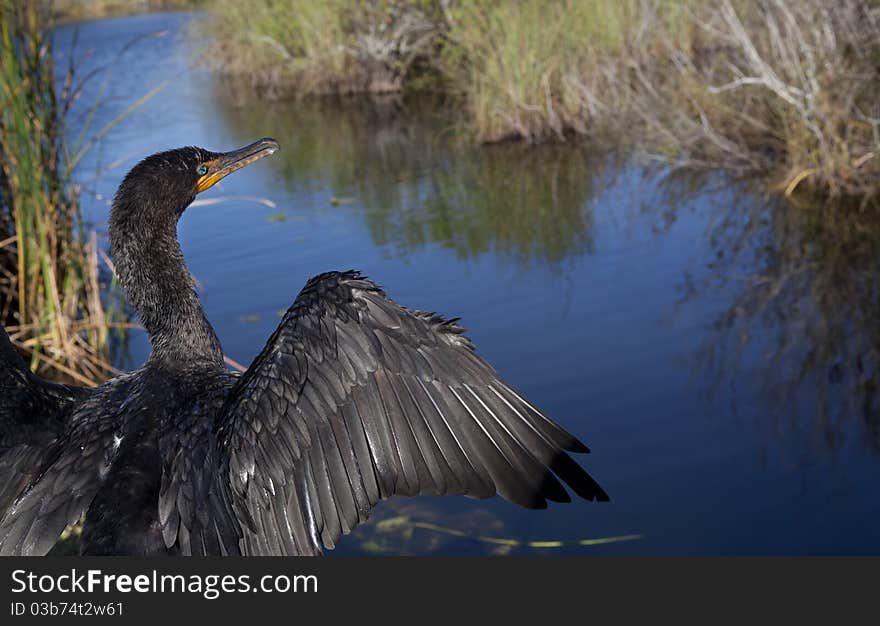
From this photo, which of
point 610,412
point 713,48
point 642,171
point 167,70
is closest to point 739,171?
point 642,171

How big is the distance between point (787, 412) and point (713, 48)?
7.25 meters

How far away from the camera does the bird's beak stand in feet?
11.2

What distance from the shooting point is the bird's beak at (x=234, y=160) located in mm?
3406

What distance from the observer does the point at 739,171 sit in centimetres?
970

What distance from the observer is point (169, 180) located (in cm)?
332

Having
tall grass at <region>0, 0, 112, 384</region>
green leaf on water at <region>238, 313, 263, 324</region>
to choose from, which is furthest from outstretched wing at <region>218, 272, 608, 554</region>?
green leaf on water at <region>238, 313, 263, 324</region>

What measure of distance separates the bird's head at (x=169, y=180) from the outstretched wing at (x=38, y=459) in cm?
56

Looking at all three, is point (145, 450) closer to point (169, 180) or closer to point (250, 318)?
point (169, 180)

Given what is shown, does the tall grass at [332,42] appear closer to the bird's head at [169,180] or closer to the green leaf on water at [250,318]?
the green leaf on water at [250,318]

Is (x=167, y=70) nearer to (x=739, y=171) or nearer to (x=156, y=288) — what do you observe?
(x=739, y=171)

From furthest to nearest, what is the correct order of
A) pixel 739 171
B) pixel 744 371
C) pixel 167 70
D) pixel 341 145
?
pixel 167 70
pixel 341 145
pixel 739 171
pixel 744 371

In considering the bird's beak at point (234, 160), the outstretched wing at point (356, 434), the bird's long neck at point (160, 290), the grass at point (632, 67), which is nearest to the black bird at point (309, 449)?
the outstretched wing at point (356, 434)

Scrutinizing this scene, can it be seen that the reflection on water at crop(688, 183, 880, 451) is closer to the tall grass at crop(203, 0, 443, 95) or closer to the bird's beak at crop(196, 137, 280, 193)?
the bird's beak at crop(196, 137, 280, 193)

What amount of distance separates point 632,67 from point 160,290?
9546 millimetres
